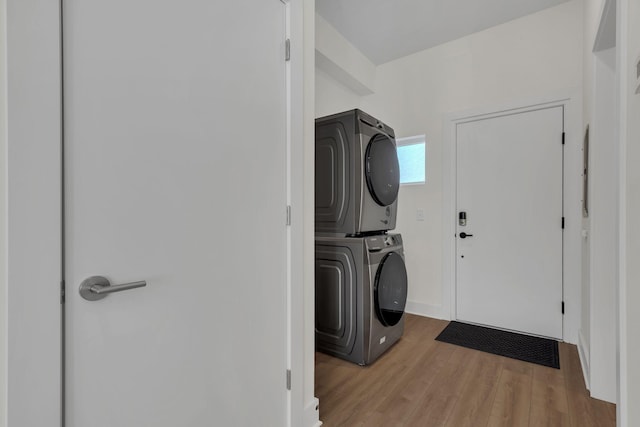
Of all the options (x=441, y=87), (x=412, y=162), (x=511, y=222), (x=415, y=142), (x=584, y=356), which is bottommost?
(x=584, y=356)

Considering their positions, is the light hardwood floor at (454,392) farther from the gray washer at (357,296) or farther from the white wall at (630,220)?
the white wall at (630,220)

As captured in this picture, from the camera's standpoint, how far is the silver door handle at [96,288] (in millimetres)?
800

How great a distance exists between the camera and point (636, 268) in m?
1.09

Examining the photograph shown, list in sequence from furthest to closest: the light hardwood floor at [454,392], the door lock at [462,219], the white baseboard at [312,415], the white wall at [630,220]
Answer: the door lock at [462,219]
the light hardwood floor at [454,392]
the white baseboard at [312,415]
the white wall at [630,220]

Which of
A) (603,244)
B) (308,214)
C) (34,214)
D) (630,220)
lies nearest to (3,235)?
(34,214)

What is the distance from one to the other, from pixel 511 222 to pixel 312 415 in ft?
7.95

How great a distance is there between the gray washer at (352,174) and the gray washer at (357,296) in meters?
0.13

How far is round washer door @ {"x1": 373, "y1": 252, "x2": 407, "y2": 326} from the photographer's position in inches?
88.7

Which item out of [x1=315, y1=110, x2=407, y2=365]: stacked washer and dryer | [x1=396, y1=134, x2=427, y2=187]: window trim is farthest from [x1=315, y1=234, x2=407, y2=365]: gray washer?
[x1=396, y1=134, x2=427, y2=187]: window trim

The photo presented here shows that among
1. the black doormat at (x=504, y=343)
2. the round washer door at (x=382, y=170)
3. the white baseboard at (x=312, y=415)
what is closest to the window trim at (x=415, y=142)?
the round washer door at (x=382, y=170)

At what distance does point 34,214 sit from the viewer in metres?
0.71

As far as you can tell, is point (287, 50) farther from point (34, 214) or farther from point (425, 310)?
point (425, 310)

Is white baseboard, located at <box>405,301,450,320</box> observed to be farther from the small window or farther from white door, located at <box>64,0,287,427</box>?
white door, located at <box>64,0,287,427</box>

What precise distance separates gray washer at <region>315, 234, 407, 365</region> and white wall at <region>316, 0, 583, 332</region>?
3.15 ft
